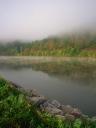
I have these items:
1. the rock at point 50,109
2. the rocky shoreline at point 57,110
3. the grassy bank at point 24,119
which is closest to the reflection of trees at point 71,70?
the rocky shoreline at point 57,110

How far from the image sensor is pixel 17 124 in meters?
11.6

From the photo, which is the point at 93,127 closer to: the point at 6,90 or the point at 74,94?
the point at 6,90

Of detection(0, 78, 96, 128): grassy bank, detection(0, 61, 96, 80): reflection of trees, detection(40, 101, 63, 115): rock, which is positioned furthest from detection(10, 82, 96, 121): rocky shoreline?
detection(0, 61, 96, 80): reflection of trees

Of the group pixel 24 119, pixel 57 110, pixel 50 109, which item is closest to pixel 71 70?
pixel 57 110

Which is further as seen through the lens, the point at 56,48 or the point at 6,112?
the point at 56,48

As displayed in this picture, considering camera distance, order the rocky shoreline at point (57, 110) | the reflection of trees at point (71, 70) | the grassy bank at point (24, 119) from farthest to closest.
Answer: the reflection of trees at point (71, 70)
the rocky shoreline at point (57, 110)
the grassy bank at point (24, 119)

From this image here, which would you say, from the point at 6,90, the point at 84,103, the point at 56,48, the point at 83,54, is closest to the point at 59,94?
the point at 84,103

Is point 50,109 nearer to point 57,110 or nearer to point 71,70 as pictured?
point 57,110

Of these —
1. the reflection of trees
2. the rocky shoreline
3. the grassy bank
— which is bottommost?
the reflection of trees

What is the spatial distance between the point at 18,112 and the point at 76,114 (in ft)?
28.5

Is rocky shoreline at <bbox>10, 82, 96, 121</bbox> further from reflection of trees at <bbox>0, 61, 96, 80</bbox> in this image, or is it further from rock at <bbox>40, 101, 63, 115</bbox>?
reflection of trees at <bbox>0, 61, 96, 80</bbox>

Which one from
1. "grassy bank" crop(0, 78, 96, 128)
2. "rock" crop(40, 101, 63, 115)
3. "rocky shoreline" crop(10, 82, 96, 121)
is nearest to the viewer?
"grassy bank" crop(0, 78, 96, 128)

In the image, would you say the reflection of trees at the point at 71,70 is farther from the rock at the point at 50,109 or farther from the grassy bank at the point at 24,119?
the grassy bank at the point at 24,119

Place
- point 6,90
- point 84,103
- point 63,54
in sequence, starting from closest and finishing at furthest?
point 6,90
point 84,103
point 63,54
